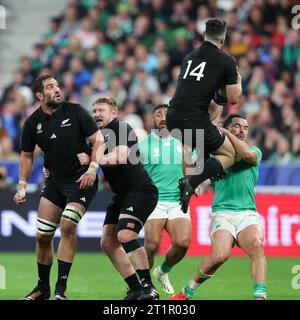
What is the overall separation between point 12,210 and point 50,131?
6.67 m

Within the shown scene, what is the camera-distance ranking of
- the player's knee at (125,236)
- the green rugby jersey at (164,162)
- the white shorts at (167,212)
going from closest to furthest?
the player's knee at (125,236)
the white shorts at (167,212)
the green rugby jersey at (164,162)

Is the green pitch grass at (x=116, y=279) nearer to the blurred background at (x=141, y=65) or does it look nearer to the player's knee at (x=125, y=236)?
the player's knee at (x=125, y=236)

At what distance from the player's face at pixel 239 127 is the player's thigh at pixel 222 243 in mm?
1098

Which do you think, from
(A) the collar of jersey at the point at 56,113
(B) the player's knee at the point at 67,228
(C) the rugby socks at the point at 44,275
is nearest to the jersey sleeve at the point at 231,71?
(A) the collar of jersey at the point at 56,113

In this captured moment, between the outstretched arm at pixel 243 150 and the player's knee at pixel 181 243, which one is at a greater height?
the outstretched arm at pixel 243 150

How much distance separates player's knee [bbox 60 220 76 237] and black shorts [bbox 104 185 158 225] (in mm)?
556

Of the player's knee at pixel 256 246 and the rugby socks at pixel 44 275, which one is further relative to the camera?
the rugby socks at pixel 44 275

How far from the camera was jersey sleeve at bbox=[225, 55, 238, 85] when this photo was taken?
1027 cm

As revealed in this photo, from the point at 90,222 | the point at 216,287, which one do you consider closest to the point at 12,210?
the point at 90,222

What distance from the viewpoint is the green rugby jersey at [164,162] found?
12539 mm

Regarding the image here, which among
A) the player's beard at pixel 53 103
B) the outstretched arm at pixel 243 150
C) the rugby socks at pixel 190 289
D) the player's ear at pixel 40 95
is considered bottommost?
the rugby socks at pixel 190 289

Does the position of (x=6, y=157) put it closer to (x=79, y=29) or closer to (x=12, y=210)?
(x=12, y=210)

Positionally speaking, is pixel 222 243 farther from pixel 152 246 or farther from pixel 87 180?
pixel 152 246
